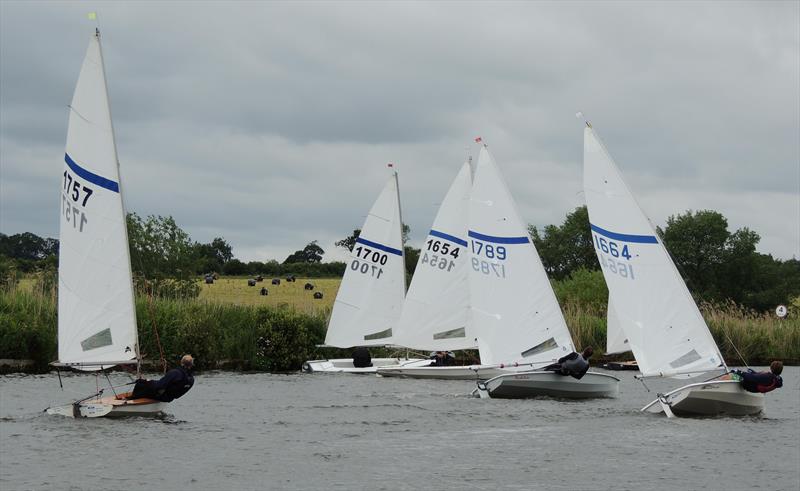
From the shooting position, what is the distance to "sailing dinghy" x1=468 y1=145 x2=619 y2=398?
35.9 metres

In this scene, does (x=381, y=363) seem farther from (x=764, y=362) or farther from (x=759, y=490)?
(x=759, y=490)

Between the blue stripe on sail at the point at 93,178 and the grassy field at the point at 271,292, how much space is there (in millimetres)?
43550

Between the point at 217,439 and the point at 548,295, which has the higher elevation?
the point at 548,295

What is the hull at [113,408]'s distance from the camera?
85.4ft

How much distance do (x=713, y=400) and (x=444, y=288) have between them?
17.6m

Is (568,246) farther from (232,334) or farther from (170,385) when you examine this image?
(170,385)

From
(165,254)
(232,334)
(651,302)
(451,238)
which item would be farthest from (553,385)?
(165,254)

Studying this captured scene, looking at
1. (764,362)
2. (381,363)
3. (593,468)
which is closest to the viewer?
(593,468)

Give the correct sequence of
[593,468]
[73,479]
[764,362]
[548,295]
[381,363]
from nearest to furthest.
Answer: [73,479], [593,468], [548,295], [381,363], [764,362]

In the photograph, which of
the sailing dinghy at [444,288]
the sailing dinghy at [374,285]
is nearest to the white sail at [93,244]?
the sailing dinghy at [444,288]

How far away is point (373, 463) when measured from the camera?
75.3 ft

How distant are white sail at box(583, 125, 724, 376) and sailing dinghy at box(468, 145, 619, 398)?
3805 mm

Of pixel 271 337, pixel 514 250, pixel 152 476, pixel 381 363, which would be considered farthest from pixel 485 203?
pixel 152 476

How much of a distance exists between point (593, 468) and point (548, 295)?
45.1 ft
